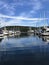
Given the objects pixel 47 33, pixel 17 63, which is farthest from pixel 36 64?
pixel 47 33

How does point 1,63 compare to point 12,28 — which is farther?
point 12,28

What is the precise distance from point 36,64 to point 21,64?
1273 mm

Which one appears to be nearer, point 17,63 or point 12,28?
point 17,63

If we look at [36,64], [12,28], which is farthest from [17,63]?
[12,28]

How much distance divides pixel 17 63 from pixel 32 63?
1.32 m

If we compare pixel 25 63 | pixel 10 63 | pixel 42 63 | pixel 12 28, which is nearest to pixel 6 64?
pixel 10 63

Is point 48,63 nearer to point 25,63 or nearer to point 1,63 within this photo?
point 25,63

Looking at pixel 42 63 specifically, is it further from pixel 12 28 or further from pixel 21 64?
pixel 12 28

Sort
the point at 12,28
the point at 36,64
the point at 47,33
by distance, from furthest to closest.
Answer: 1. the point at 12,28
2. the point at 47,33
3. the point at 36,64

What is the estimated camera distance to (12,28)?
534ft

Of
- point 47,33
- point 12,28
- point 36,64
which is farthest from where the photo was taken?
point 12,28

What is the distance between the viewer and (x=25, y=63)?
613 inches

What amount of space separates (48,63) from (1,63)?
4126mm

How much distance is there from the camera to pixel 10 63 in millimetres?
15695
